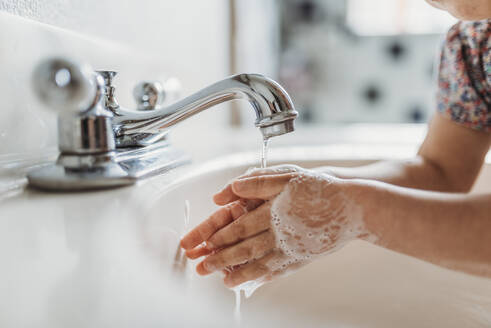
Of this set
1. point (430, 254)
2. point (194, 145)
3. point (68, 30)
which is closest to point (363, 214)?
point (430, 254)

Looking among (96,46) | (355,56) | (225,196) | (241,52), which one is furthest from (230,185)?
(355,56)

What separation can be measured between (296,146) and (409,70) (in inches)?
43.4

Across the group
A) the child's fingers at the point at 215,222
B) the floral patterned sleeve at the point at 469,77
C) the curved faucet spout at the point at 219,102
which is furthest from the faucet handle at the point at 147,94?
the floral patterned sleeve at the point at 469,77

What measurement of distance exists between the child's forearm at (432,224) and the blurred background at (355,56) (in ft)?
4.47

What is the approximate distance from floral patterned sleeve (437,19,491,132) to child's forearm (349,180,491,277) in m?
0.32

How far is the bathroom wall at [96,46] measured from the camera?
457mm

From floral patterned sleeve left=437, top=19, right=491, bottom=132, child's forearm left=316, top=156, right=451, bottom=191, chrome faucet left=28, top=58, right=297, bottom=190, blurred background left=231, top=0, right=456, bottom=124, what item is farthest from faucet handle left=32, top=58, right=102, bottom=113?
blurred background left=231, top=0, right=456, bottom=124

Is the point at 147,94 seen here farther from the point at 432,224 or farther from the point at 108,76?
the point at 432,224

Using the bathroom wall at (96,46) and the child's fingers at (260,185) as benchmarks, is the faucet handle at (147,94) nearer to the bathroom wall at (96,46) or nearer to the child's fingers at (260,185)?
the bathroom wall at (96,46)

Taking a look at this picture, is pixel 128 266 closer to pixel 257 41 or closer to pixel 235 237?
pixel 235 237

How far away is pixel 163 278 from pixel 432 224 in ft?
0.84

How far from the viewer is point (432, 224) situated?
0.43 metres

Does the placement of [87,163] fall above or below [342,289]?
above

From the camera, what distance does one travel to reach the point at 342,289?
27.1 inches
